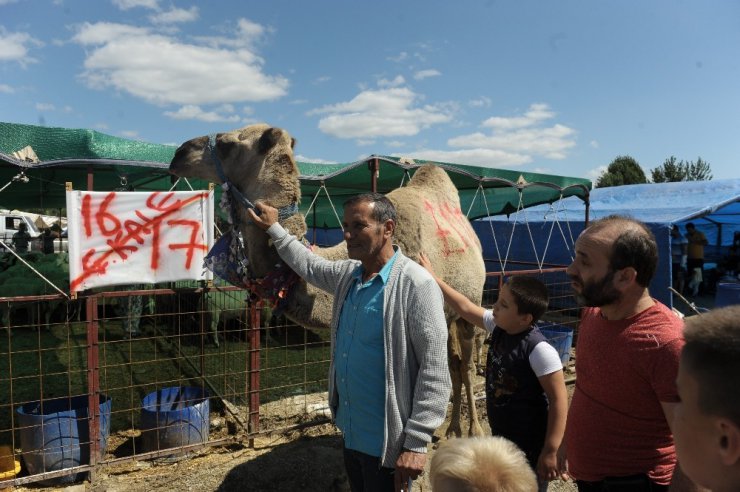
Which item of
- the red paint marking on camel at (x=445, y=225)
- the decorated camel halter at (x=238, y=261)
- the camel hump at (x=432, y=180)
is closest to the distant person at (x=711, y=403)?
the decorated camel halter at (x=238, y=261)

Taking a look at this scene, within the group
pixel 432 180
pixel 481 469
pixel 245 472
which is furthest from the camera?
pixel 432 180

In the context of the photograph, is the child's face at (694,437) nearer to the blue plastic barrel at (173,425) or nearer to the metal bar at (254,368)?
the metal bar at (254,368)

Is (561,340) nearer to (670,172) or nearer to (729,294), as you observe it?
(729,294)

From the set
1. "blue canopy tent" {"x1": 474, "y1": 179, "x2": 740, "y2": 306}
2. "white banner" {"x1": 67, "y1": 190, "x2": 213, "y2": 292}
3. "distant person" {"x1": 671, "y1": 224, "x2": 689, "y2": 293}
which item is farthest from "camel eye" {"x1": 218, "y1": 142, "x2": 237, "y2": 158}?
"distant person" {"x1": 671, "y1": 224, "x2": 689, "y2": 293}

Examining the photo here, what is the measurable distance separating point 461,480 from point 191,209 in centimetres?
378

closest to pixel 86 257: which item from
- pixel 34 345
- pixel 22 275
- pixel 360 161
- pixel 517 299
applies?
pixel 360 161

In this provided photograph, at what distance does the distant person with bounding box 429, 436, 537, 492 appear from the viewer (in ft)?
4.65

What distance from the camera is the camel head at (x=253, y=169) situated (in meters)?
3.25

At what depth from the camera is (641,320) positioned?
1.96 metres

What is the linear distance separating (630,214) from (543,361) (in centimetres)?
1196

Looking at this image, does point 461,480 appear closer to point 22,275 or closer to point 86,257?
point 86,257

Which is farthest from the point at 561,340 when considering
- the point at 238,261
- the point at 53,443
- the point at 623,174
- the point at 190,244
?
the point at 623,174

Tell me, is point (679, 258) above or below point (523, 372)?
below

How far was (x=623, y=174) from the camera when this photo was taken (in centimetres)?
4091
